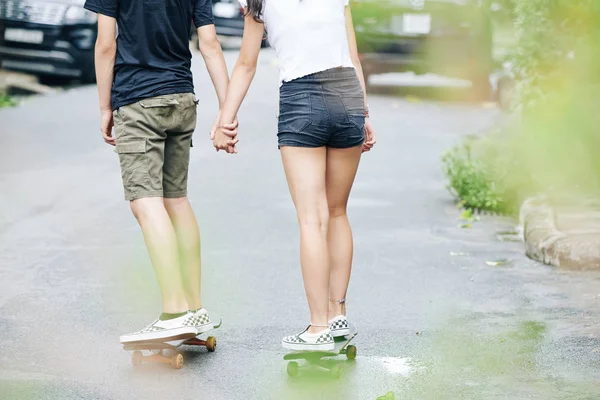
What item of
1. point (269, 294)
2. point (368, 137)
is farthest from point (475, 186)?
point (368, 137)

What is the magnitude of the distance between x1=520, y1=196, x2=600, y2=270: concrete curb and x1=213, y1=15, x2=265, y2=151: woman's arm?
2.92 m

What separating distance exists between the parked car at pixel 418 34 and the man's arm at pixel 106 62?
35.2ft

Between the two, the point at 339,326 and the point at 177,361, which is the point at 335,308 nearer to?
the point at 339,326

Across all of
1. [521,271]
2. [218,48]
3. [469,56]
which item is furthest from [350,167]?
[469,56]

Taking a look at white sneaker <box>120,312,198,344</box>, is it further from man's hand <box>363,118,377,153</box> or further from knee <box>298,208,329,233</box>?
man's hand <box>363,118,377,153</box>

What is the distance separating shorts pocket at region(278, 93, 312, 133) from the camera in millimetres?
5031

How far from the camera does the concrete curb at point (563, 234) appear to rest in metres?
7.32

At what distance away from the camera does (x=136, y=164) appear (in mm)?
5418

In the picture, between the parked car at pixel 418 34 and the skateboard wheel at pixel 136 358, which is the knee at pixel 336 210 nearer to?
the skateboard wheel at pixel 136 358

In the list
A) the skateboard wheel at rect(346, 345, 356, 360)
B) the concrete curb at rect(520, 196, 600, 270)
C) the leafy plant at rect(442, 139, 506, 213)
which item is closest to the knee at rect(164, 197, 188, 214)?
the skateboard wheel at rect(346, 345, 356, 360)

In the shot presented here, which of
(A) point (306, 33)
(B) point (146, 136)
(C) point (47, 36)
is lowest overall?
(C) point (47, 36)

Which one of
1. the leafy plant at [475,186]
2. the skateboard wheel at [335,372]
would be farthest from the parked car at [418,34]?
the skateboard wheel at [335,372]

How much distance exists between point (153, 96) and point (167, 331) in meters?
1.03

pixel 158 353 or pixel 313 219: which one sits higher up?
pixel 313 219
